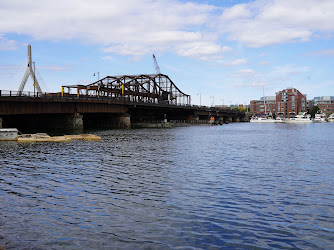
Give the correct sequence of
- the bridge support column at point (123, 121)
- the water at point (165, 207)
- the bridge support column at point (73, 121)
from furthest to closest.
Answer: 1. the bridge support column at point (123, 121)
2. the bridge support column at point (73, 121)
3. the water at point (165, 207)

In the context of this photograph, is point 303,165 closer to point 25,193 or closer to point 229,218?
point 229,218

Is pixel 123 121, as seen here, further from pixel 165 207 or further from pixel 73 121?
pixel 165 207

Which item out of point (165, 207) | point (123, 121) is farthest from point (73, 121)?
point (165, 207)

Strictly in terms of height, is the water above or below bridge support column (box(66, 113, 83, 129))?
below

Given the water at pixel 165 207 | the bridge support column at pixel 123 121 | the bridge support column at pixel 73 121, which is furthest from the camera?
the bridge support column at pixel 123 121

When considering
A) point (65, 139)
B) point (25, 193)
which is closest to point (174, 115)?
point (65, 139)

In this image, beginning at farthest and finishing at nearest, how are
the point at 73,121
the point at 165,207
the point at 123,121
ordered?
the point at 123,121
the point at 73,121
the point at 165,207

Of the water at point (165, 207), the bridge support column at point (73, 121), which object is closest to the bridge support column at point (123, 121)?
the bridge support column at point (73, 121)

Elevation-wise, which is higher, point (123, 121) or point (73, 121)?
point (73, 121)

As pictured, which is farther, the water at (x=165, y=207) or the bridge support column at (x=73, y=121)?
the bridge support column at (x=73, y=121)

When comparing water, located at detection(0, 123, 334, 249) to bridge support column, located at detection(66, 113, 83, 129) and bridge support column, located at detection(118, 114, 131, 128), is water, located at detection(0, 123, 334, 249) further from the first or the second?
bridge support column, located at detection(118, 114, 131, 128)

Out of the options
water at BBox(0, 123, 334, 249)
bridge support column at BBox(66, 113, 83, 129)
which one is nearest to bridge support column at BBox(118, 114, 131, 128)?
bridge support column at BBox(66, 113, 83, 129)

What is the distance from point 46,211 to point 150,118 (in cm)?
14831

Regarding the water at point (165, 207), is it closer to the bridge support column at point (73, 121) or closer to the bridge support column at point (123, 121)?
the bridge support column at point (73, 121)
